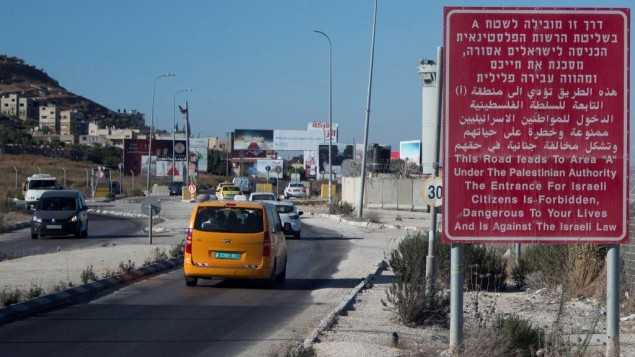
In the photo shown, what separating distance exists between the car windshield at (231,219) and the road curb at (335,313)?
7.73 ft

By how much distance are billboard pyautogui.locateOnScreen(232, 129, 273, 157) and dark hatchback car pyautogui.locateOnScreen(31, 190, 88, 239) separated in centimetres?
8429

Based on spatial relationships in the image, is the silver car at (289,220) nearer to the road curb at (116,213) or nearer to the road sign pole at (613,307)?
the road curb at (116,213)

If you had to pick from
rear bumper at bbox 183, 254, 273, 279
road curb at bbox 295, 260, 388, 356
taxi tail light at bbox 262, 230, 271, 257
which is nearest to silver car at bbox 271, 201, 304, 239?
road curb at bbox 295, 260, 388, 356

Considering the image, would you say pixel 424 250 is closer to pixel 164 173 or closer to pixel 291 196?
pixel 291 196

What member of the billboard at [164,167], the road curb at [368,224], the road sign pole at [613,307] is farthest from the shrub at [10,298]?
the billboard at [164,167]

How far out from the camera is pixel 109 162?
13650 cm

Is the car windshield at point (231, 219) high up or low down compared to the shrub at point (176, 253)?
up

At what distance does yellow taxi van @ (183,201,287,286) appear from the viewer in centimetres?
1888

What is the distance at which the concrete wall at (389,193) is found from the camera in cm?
6925

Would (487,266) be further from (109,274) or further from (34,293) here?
(34,293)

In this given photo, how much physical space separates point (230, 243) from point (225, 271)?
545 millimetres

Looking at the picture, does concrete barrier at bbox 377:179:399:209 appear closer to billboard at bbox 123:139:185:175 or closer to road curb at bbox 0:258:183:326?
billboard at bbox 123:139:185:175

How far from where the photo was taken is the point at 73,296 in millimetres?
16406

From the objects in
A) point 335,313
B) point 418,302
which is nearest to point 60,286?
point 335,313
